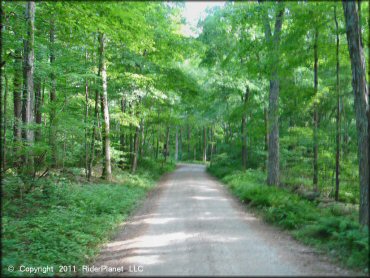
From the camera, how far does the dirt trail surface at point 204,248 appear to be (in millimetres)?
5477

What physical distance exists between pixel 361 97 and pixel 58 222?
8626mm

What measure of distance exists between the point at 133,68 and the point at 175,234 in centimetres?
1274

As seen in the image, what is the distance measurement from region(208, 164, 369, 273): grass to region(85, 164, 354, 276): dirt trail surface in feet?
1.17

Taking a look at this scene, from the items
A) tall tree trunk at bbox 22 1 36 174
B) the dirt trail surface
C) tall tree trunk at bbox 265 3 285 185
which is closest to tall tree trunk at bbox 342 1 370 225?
the dirt trail surface

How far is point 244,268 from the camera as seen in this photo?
5.43 m

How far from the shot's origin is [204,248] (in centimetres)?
665

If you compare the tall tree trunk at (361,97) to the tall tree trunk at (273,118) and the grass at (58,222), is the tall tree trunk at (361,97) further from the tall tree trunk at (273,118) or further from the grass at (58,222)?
the grass at (58,222)

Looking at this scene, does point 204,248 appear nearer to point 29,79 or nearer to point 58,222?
point 58,222

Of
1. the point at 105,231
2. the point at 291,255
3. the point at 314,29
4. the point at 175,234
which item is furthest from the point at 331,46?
the point at 105,231

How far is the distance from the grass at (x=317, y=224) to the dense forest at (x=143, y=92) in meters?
0.05

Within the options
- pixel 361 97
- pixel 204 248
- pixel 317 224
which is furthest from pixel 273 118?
pixel 204 248

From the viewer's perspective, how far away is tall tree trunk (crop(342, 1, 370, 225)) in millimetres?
6664

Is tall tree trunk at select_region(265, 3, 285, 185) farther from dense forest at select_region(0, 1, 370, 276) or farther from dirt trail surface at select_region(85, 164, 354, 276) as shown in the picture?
dirt trail surface at select_region(85, 164, 354, 276)

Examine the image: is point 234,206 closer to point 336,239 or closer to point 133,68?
point 336,239
